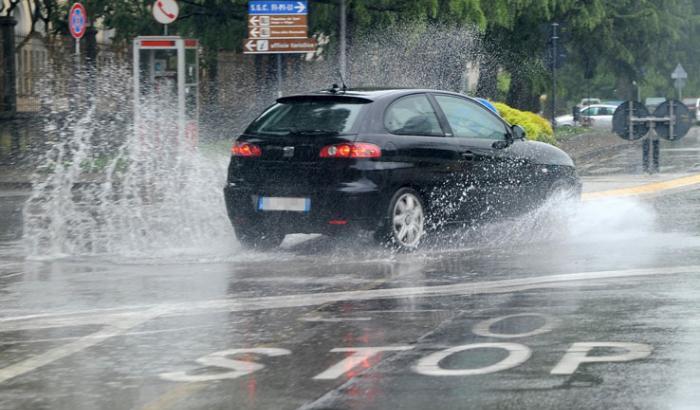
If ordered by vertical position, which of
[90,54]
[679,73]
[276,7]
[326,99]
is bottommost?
[326,99]

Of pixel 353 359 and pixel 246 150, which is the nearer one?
pixel 353 359

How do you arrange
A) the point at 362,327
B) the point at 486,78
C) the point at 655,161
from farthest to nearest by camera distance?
the point at 486,78 < the point at 655,161 < the point at 362,327

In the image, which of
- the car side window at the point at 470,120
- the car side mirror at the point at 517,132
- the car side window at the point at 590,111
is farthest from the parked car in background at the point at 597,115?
the car side window at the point at 470,120

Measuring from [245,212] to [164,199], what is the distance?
6775 mm

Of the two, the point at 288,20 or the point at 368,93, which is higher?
the point at 288,20

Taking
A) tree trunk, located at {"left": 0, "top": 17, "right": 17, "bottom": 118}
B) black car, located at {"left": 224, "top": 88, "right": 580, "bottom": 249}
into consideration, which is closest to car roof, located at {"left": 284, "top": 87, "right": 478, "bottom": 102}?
black car, located at {"left": 224, "top": 88, "right": 580, "bottom": 249}

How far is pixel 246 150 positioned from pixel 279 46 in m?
12.8

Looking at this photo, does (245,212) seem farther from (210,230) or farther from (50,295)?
(50,295)

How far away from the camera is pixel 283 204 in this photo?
489 inches

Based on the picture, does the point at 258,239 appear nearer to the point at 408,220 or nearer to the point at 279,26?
the point at 408,220

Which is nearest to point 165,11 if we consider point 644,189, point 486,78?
point 644,189

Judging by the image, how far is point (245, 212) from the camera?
499 inches

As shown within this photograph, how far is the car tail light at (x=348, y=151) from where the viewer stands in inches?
481

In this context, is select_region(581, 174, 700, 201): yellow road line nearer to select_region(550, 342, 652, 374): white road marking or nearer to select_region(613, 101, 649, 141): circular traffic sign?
select_region(613, 101, 649, 141): circular traffic sign
